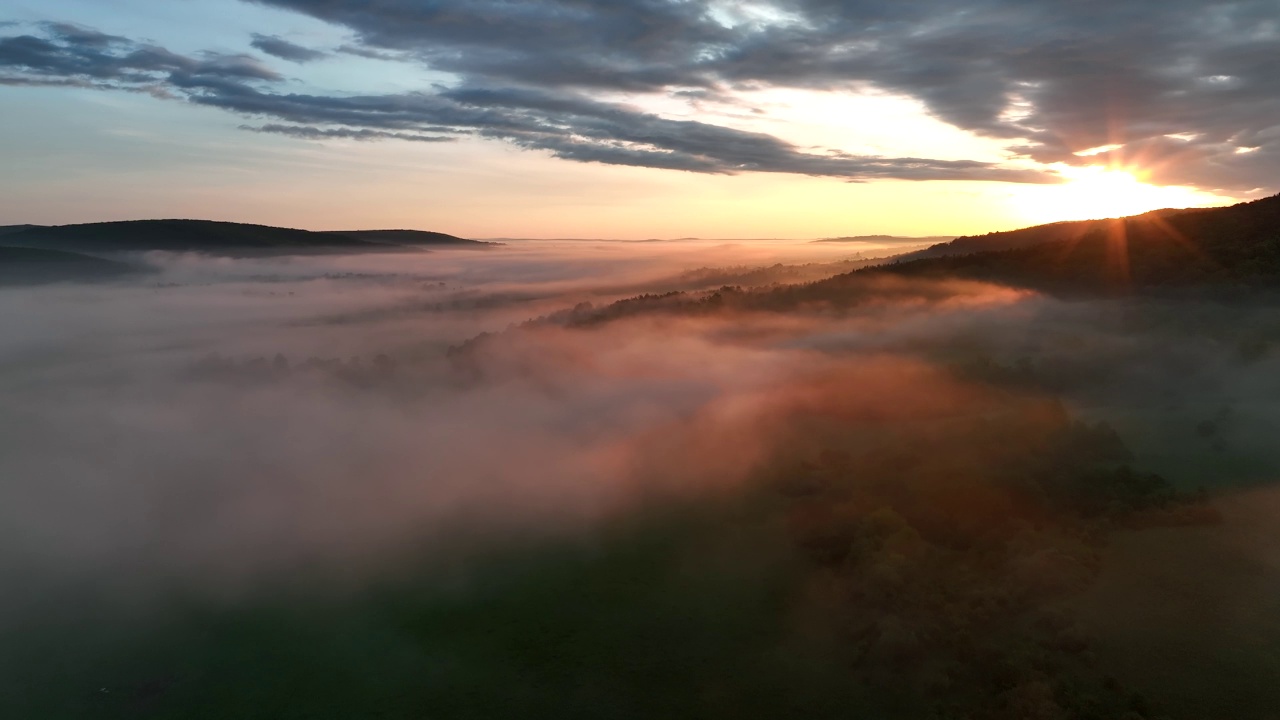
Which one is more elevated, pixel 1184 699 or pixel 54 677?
pixel 1184 699

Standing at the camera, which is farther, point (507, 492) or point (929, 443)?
point (507, 492)

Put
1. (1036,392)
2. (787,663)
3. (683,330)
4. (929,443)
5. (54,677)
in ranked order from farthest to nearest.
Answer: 1. (683,330)
2. (1036,392)
3. (929,443)
4. (54,677)
5. (787,663)

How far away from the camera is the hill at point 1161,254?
104562mm

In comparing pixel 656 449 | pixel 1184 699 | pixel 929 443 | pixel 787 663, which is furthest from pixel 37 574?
pixel 1184 699

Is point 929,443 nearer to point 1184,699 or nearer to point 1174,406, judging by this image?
point 1174,406

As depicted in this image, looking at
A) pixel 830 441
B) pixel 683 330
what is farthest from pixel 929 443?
pixel 683 330

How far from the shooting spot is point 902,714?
110 ft

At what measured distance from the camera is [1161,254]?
112875 mm

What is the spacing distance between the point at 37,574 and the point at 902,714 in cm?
6741

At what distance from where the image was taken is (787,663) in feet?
128

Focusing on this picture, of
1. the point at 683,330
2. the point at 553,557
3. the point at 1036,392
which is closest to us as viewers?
the point at 553,557

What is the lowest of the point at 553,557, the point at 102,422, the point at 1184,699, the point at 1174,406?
the point at 102,422

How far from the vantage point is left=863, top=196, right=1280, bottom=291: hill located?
104562mm

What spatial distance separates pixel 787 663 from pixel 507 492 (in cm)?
3976
